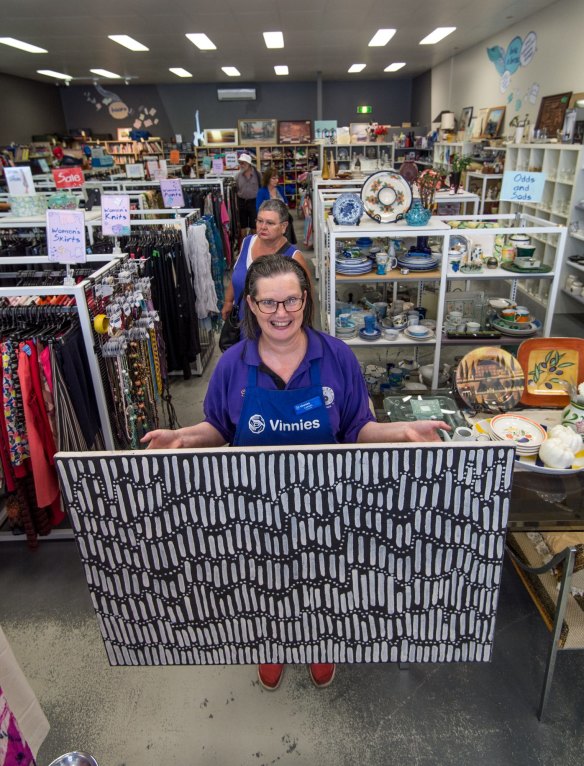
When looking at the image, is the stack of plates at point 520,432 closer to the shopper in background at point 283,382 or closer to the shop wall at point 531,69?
the shopper in background at point 283,382

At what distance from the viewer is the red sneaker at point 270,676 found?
2.08m

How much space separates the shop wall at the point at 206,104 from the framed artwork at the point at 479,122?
6.56 meters

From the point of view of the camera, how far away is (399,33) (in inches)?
355

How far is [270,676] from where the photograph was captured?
2.08 m

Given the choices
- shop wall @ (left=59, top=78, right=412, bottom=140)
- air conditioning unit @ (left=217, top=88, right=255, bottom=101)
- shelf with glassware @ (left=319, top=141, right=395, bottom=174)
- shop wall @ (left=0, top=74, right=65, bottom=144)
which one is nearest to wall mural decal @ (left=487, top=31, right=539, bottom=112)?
shelf with glassware @ (left=319, top=141, right=395, bottom=174)

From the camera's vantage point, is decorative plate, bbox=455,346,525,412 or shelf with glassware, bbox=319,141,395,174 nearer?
decorative plate, bbox=455,346,525,412

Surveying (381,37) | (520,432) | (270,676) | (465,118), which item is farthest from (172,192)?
(465,118)

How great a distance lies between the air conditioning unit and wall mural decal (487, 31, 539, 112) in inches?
314

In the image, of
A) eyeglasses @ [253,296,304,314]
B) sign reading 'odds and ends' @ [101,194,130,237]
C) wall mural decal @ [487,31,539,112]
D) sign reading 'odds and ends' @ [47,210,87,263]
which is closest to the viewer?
eyeglasses @ [253,296,304,314]

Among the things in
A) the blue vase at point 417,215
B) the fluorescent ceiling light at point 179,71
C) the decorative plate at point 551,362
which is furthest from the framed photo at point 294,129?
the decorative plate at point 551,362

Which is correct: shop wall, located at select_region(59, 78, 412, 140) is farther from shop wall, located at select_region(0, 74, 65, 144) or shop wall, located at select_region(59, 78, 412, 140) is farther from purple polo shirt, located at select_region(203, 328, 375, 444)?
purple polo shirt, located at select_region(203, 328, 375, 444)

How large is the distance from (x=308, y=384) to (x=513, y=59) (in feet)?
32.3

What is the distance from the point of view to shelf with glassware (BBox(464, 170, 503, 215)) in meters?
7.90

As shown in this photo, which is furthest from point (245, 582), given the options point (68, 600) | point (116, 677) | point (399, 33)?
point (399, 33)
